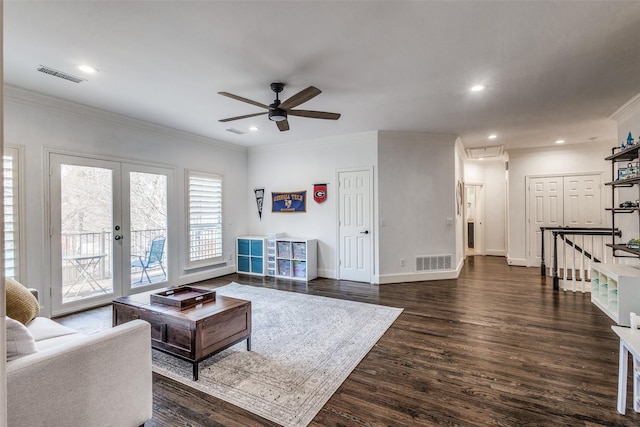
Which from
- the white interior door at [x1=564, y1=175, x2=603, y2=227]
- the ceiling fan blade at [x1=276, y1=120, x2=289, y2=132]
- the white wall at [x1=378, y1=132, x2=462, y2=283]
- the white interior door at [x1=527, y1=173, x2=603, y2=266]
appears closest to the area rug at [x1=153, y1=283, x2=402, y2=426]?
the white wall at [x1=378, y1=132, x2=462, y2=283]

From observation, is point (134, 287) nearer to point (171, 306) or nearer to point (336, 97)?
point (171, 306)

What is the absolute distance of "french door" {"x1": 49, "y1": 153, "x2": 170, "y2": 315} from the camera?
385 cm

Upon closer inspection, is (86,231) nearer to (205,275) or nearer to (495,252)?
(205,275)

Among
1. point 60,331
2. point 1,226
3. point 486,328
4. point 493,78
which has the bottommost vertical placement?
point 486,328

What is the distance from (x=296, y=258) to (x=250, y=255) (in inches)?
44.2

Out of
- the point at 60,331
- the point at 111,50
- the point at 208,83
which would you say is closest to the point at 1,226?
the point at 60,331

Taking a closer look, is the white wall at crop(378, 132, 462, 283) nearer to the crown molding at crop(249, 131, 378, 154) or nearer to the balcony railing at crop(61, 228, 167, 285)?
the crown molding at crop(249, 131, 378, 154)

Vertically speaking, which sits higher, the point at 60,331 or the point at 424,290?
the point at 60,331

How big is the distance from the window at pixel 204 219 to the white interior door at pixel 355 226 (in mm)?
2502

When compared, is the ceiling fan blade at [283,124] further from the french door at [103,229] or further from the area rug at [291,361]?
the french door at [103,229]

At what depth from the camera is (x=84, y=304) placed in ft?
13.3

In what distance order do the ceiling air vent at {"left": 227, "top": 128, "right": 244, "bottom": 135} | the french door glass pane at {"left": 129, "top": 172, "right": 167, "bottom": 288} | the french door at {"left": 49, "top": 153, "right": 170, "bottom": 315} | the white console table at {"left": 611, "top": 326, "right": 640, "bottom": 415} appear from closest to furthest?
the white console table at {"left": 611, "top": 326, "right": 640, "bottom": 415}
the french door at {"left": 49, "top": 153, "right": 170, "bottom": 315}
the french door glass pane at {"left": 129, "top": 172, "right": 167, "bottom": 288}
the ceiling air vent at {"left": 227, "top": 128, "right": 244, "bottom": 135}

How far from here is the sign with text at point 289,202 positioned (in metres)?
6.17

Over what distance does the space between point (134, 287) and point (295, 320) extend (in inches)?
111
